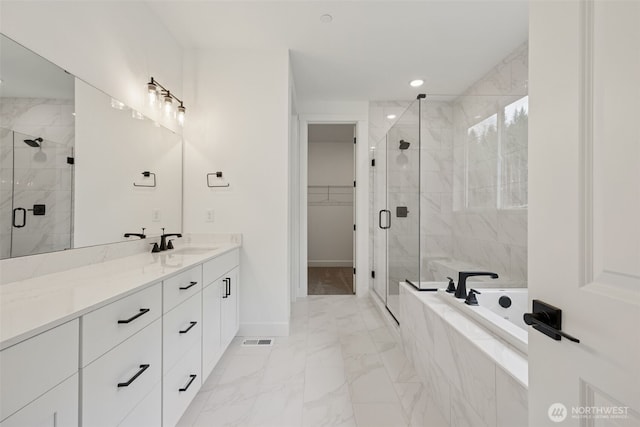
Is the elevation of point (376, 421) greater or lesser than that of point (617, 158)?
lesser

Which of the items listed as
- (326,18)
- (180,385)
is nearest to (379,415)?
(180,385)

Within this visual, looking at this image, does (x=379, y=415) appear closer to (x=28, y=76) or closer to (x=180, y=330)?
(x=180, y=330)

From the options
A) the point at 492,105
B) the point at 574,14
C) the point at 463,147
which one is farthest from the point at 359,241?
the point at 574,14

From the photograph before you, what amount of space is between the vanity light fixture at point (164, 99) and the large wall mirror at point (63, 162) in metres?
0.19

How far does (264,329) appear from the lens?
2527 mm

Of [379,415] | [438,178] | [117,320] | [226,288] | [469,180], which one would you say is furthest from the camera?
[438,178]

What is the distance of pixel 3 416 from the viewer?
57cm

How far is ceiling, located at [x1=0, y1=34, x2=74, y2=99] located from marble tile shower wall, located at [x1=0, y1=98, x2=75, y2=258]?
0.11 ft

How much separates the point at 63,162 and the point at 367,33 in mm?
2310

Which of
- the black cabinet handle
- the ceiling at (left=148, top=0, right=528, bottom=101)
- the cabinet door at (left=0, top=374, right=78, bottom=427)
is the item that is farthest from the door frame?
the cabinet door at (left=0, top=374, right=78, bottom=427)

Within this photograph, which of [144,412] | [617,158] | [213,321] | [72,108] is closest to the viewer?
[617,158]

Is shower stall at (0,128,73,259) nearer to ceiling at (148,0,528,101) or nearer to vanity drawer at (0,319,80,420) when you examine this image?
vanity drawer at (0,319,80,420)

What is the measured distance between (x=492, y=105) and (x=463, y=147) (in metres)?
0.53

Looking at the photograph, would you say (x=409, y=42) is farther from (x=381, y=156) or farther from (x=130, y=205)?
(x=130, y=205)
